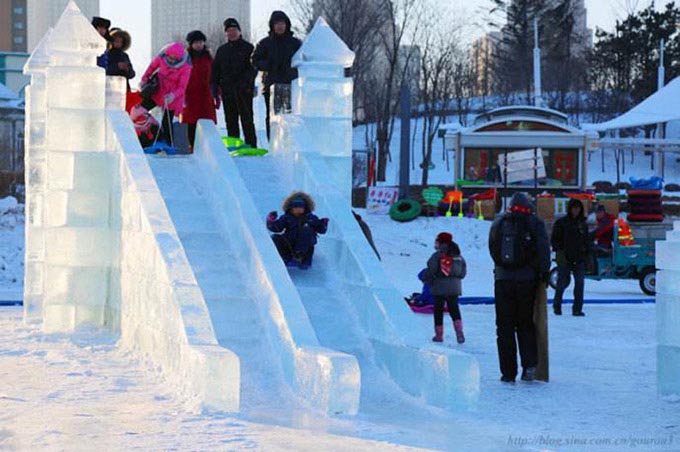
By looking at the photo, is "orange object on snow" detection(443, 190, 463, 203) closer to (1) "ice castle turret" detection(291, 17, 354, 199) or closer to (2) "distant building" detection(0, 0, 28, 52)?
(1) "ice castle turret" detection(291, 17, 354, 199)

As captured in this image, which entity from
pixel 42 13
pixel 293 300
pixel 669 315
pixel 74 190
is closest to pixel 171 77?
pixel 74 190

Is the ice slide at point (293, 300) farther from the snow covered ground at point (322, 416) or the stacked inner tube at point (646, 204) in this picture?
the stacked inner tube at point (646, 204)

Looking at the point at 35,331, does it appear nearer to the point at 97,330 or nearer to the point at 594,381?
the point at 97,330

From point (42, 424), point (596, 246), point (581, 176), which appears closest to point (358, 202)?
point (581, 176)

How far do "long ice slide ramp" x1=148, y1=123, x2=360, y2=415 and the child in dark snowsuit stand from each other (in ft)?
7.65

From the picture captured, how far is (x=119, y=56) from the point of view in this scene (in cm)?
1551

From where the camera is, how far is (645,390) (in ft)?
33.5

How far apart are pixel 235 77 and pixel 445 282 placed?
12.9 feet

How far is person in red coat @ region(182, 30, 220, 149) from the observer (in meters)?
15.7

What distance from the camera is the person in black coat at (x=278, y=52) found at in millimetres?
15188

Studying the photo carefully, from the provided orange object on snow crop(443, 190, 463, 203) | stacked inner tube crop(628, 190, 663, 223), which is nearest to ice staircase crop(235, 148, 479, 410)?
stacked inner tube crop(628, 190, 663, 223)

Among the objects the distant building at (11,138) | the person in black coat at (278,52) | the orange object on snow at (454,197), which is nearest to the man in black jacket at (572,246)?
the person in black coat at (278,52)

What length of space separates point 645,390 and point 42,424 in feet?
15.2

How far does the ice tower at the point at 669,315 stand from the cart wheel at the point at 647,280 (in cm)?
1113
